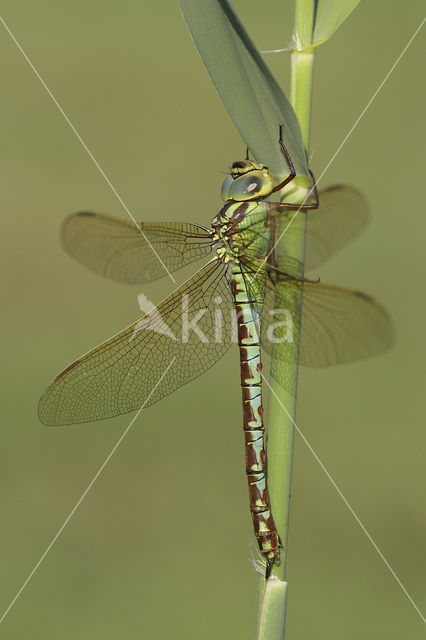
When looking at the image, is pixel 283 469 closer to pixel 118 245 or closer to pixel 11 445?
pixel 118 245

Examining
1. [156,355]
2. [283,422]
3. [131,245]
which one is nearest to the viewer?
[283,422]

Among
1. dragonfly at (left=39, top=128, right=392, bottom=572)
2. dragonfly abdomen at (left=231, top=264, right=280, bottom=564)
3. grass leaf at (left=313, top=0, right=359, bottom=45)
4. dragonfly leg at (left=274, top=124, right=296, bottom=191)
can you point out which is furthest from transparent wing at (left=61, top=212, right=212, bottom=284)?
grass leaf at (left=313, top=0, right=359, bottom=45)

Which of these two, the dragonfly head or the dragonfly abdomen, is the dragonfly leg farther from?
the dragonfly abdomen

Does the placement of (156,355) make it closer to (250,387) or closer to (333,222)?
(250,387)

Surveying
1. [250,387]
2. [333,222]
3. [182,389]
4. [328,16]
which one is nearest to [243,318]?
[250,387]

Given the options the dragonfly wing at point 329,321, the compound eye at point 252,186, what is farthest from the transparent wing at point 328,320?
the compound eye at point 252,186

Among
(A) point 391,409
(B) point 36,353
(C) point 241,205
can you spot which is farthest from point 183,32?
(C) point 241,205
